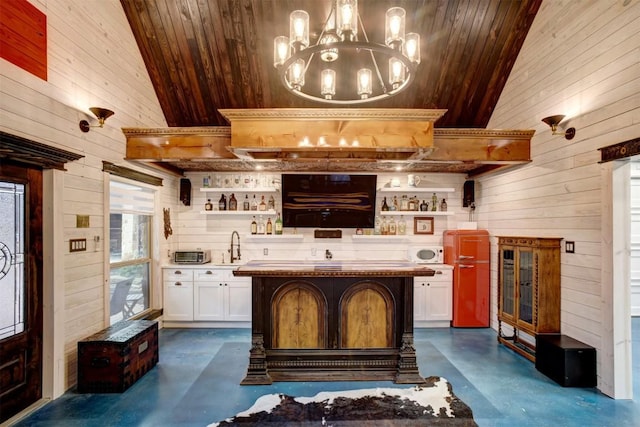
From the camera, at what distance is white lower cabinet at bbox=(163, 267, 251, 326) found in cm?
484

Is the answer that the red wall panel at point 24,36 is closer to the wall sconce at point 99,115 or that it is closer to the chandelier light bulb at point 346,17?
the wall sconce at point 99,115

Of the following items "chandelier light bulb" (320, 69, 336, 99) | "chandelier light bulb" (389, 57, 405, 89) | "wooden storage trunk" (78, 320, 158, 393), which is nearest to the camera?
"chandelier light bulb" (389, 57, 405, 89)

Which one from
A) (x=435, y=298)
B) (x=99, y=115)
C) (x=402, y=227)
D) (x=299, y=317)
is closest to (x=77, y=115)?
(x=99, y=115)

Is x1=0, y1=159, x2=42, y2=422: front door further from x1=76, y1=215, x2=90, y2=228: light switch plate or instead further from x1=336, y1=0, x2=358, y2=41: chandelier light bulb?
x1=336, y1=0, x2=358, y2=41: chandelier light bulb

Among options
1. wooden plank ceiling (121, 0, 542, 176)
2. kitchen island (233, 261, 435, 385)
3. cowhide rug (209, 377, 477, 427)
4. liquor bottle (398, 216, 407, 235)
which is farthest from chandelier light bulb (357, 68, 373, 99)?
liquor bottle (398, 216, 407, 235)

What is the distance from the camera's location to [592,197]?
3.05 m

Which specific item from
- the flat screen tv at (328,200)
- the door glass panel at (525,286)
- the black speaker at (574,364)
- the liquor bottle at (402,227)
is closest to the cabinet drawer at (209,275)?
the flat screen tv at (328,200)

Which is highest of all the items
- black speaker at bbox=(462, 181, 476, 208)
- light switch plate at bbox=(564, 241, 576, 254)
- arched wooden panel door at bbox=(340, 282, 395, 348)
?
black speaker at bbox=(462, 181, 476, 208)

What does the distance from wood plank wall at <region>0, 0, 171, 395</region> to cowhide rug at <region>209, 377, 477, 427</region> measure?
183 centimetres

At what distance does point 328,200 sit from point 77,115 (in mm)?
3307

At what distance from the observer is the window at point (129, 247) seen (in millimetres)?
3959

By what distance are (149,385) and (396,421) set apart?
2.35 m

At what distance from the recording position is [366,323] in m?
3.37

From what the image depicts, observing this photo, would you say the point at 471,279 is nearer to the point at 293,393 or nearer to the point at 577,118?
the point at 577,118
